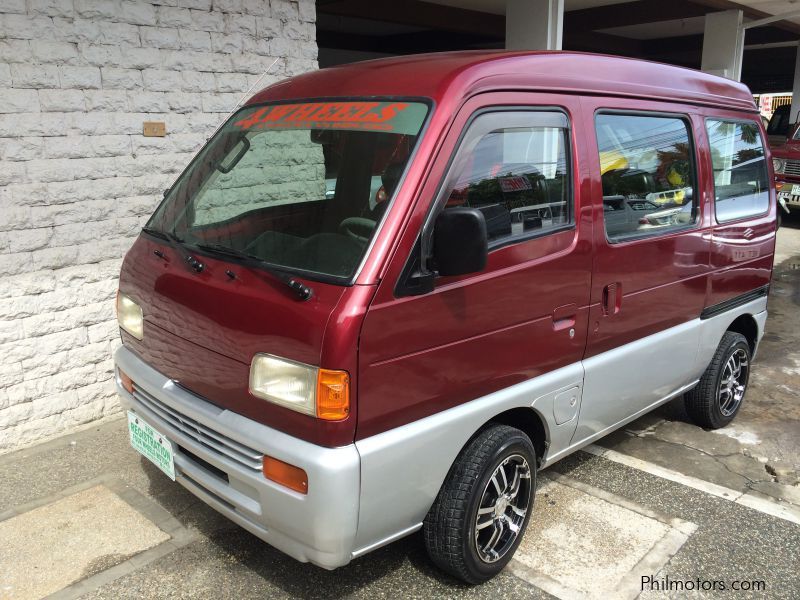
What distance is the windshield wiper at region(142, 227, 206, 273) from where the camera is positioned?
2.77 meters

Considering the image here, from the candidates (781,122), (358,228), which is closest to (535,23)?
(358,228)

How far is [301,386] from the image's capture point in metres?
2.37

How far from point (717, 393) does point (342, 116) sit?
3.04 m

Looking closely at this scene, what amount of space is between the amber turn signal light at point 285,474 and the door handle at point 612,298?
1678mm

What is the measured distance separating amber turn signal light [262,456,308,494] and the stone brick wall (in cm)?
242

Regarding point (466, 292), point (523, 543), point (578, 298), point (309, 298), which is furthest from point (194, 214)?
point (523, 543)

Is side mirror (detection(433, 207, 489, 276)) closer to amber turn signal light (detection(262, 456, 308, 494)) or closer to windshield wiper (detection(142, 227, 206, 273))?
amber turn signal light (detection(262, 456, 308, 494))

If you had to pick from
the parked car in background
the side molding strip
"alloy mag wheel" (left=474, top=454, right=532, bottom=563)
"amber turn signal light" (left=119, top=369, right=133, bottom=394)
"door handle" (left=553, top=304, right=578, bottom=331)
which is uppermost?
the parked car in background

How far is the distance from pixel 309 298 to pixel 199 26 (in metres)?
3.04

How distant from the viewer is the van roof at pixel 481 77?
270 centimetres

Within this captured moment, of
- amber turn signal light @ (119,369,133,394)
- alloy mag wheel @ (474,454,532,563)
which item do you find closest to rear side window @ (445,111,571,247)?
alloy mag wheel @ (474,454,532,563)

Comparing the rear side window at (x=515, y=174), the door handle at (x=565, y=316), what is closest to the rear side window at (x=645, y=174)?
the rear side window at (x=515, y=174)

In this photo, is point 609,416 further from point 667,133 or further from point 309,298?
point 309,298

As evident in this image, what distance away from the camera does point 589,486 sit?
377cm
